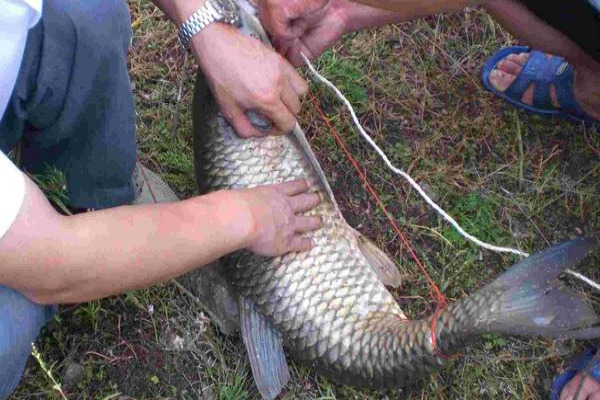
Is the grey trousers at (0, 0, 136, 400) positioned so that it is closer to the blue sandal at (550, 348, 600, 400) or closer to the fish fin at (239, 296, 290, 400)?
the fish fin at (239, 296, 290, 400)

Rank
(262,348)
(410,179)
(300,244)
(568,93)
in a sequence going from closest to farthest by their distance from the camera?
(300,244)
(262,348)
(410,179)
(568,93)

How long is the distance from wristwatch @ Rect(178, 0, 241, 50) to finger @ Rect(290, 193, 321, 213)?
54cm

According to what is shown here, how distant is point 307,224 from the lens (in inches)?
91.0

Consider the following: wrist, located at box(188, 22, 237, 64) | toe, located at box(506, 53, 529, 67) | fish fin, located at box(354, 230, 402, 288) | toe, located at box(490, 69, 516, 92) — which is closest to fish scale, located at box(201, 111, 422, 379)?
fish fin, located at box(354, 230, 402, 288)

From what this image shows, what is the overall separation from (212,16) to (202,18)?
30 millimetres

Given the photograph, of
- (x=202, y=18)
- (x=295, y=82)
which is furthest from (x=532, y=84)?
(x=202, y=18)

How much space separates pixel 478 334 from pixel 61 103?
120 centimetres

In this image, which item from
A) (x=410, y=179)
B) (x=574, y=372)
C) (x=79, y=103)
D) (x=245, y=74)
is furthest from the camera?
(x=410, y=179)

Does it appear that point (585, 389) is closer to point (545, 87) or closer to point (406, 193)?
point (406, 193)

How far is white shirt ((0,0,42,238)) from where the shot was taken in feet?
4.66

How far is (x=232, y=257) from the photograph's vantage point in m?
2.33

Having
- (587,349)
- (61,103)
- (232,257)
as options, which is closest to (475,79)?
(587,349)

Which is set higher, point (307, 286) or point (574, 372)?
point (307, 286)

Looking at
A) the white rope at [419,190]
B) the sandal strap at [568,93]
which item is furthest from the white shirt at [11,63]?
the sandal strap at [568,93]
